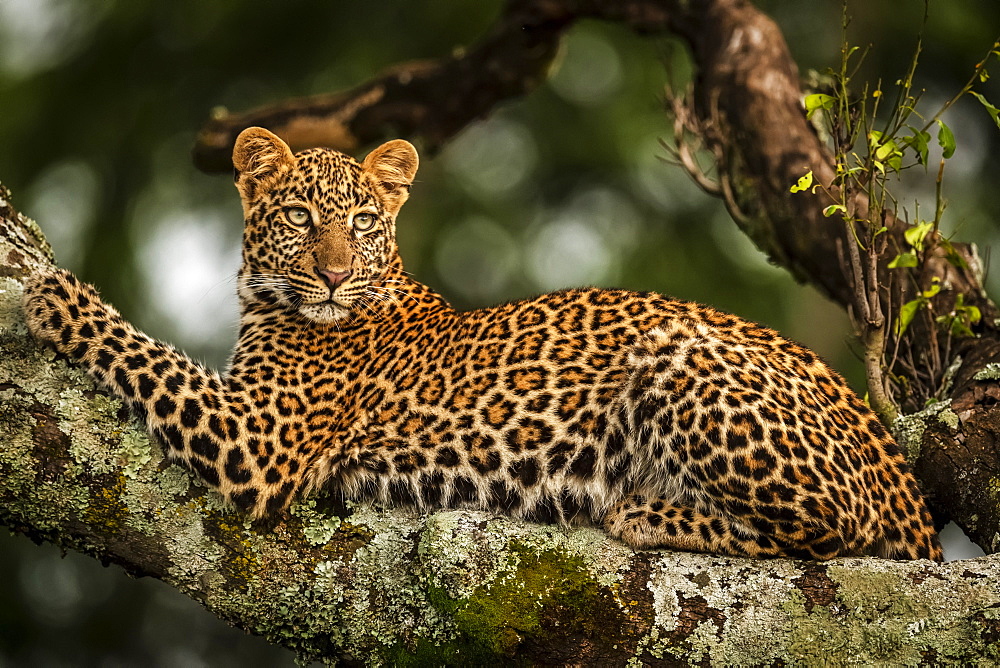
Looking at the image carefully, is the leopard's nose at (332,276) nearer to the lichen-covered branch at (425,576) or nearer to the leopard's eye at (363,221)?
the leopard's eye at (363,221)

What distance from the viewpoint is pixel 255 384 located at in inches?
251

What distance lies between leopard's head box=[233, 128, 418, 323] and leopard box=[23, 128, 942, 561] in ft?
0.04

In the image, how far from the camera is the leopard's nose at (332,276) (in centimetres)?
661

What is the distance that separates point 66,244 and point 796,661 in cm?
1281

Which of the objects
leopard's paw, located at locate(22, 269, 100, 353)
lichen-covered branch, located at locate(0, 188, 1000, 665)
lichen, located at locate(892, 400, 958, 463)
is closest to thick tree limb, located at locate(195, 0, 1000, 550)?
lichen, located at locate(892, 400, 958, 463)

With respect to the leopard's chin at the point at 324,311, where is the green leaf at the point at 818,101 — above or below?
above

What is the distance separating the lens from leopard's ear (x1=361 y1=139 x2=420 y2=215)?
23.9ft

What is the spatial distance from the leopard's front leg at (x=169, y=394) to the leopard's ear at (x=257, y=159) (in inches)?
54.4

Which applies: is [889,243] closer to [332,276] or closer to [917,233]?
[917,233]

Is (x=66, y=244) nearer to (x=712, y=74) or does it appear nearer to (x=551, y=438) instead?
(x=712, y=74)

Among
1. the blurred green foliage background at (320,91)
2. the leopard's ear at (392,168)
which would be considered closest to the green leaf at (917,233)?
the leopard's ear at (392,168)

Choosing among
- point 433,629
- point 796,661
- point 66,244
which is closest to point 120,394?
point 433,629

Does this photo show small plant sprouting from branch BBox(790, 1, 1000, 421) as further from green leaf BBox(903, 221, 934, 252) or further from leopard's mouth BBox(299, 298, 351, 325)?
leopard's mouth BBox(299, 298, 351, 325)

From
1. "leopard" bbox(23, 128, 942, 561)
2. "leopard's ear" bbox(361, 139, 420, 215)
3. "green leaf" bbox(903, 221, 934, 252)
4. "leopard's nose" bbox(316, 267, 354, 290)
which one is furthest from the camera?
"leopard's ear" bbox(361, 139, 420, 215)
